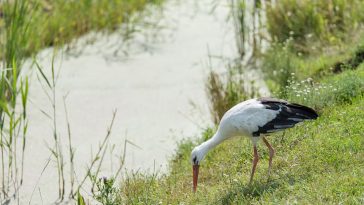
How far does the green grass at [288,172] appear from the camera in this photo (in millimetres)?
5621

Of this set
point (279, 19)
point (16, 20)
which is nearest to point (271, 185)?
point (16, 20)

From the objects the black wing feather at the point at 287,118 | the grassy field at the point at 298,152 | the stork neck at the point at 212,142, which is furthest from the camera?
the stork neck at the point at 212,142

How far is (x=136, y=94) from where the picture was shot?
924 centimetres

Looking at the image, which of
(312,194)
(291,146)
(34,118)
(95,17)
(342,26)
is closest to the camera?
(312,194)

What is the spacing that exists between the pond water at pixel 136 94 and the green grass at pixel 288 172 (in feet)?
1.63

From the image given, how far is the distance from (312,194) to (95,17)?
18.6ft

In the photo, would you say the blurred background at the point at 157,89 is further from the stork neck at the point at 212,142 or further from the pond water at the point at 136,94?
the stork neck at the point at 212,142

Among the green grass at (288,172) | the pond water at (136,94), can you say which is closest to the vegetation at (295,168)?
the green grass at (288,172)

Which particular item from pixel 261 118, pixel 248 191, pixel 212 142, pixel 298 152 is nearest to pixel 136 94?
pixel 212 142

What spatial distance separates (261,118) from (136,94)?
3333 mm

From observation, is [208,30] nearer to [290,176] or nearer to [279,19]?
[279,19]

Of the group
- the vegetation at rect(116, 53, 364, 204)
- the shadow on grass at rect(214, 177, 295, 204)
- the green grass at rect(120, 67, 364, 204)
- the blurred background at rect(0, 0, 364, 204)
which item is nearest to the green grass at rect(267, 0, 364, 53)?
the blurred background at rect(0, 0, 364, 204)

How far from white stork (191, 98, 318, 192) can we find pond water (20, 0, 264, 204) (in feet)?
3.59

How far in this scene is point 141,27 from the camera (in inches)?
424
